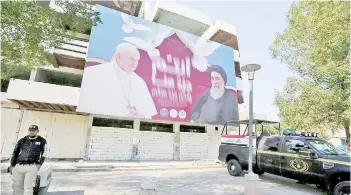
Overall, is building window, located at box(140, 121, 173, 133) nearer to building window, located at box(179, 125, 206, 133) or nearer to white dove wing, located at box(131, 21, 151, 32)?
building window, located at box(179, 125, 206, 133)

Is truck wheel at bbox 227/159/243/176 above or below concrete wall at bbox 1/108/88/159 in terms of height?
below

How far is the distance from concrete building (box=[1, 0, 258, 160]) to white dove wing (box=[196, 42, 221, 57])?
643cm

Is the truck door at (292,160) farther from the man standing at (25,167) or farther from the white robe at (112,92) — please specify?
the white robe at (112,92)

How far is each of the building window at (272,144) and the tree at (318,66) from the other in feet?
16.8

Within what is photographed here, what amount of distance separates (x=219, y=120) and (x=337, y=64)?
8.75 metres

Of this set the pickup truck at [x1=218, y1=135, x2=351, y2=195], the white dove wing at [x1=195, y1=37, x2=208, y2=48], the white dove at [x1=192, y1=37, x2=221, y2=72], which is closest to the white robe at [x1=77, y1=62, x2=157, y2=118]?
the white dove at [x1=192, y1=37, x2=221, y2=72]

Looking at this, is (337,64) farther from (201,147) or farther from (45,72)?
(45,72)

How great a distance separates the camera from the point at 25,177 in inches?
204

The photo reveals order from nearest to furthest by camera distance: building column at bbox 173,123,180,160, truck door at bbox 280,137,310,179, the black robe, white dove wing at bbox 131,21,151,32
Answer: truck door at bbox 280,137,310,179
white dove wing at bbox 131,21,151,32
the black robe
building column at bbox 173,123,180,160

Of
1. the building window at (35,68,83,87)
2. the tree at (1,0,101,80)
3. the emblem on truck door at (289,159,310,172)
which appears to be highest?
the building window at (35,68,83,87)

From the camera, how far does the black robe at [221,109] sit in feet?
56.3

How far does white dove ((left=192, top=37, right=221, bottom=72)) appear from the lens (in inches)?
731

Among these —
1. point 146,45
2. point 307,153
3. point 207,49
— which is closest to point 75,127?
point 146,45

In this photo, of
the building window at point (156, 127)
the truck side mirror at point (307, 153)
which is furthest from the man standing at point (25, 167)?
the building window at point (156, 127)
